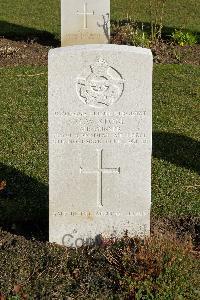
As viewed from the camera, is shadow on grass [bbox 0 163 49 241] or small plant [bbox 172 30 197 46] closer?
shadow on grass [bbox 0 163 49 241]

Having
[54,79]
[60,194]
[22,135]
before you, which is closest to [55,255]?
[60,194]

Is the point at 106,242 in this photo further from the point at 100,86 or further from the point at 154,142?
the point at 154,142

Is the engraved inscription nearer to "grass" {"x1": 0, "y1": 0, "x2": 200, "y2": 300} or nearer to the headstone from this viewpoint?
"grass" {"x1": 0, "y1": 0, "x2": 200, "y2": 300}

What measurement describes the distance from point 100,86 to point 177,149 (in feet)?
10.5

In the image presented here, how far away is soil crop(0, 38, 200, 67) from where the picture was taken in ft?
41.4

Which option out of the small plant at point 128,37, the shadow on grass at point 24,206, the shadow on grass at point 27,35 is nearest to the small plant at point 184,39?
the small plant at point 128,37

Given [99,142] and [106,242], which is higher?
[99,142]

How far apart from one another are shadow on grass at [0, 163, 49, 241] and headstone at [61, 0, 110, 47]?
5210 mm

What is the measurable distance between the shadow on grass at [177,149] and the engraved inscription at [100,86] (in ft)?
8.66

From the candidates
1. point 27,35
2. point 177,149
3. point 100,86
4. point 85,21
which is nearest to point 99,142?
point 100,86

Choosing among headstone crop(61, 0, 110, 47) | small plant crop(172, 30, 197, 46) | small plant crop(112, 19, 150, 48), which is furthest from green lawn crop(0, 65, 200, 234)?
small plant crop(172, 30, 197, 46)

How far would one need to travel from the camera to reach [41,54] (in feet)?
42.8

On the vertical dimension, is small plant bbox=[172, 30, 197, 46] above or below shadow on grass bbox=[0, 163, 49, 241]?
below

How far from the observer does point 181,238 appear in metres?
6.14
